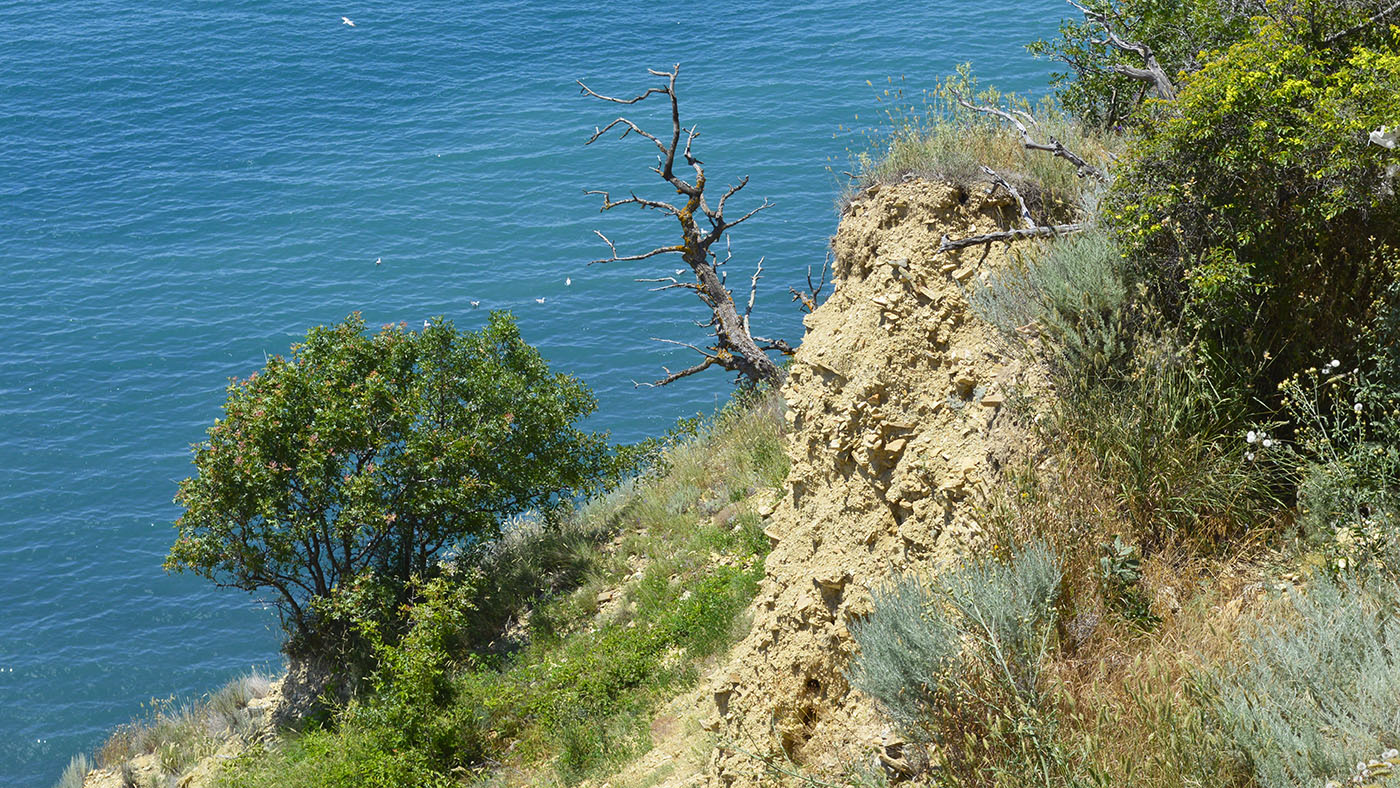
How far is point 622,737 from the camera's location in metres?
9.77

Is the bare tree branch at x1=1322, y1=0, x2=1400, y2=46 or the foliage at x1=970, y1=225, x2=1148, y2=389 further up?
the bare tree branch at x1=1322, y1=0, x2=1400, y2=46

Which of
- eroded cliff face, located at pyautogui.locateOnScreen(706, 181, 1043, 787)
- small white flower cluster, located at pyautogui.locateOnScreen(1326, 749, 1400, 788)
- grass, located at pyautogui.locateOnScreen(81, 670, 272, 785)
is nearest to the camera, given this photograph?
small white flower cluster, located at pyautogui.locateOnScreen(1326, 749, 1400, 788)

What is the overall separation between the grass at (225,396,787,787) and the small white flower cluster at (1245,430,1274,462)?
536cm

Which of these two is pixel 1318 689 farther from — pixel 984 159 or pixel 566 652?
pixel 566 652

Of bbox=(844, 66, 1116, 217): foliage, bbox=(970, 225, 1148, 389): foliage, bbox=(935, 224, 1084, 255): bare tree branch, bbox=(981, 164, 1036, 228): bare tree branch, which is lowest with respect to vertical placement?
bbox=(970, 225, 1148, 389): foliage

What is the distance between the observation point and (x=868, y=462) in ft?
25.4

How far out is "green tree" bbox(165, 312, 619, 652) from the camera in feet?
44.6

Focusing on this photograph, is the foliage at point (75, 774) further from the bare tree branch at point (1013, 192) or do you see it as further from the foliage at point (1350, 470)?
the foliage at point (1350, 470)

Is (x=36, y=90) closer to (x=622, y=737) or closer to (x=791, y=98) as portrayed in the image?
(x=791, y=98)

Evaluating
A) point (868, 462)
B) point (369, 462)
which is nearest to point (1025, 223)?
point (868, 462)

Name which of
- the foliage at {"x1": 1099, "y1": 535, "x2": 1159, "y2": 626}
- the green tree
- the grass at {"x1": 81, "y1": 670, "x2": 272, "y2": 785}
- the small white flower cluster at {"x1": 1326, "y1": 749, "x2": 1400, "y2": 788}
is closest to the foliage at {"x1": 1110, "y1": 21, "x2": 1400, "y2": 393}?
the foliage at {"x1": 1099, "y1": 535, "x2": 1159, "y2": 626}

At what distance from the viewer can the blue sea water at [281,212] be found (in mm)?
21047

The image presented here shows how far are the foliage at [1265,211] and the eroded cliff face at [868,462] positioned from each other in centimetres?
114

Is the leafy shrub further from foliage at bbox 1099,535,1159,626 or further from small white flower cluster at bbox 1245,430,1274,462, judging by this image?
small white flower cluster at bbox 1245,430,1274,462
